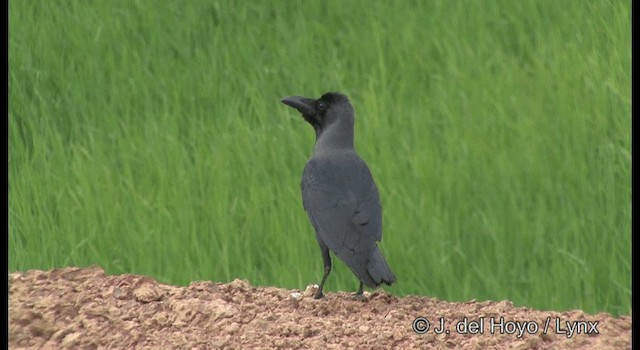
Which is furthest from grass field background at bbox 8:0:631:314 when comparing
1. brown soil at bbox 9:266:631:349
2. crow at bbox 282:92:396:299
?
crow at bbox 282:92:396:299

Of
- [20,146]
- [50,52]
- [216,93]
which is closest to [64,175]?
[20,146]

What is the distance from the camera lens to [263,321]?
5.34 m

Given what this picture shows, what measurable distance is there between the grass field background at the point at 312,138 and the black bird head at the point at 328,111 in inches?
19.3

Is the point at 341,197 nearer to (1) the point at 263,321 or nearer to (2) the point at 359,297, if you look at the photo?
(2) the point at 359,297

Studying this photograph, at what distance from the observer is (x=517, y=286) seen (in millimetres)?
5711

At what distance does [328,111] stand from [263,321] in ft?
3.83

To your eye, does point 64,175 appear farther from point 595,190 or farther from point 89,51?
point 595,190

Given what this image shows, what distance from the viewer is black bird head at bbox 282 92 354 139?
18.9ft

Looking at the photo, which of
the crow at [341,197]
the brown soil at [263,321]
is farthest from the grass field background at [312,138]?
the crow at [341,197]

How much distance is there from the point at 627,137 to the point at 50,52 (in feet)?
13.9

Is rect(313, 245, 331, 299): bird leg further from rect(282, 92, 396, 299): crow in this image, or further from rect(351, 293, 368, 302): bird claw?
rect(351, 293, 368, 302): bird claw

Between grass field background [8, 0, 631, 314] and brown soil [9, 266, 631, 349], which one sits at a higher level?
grass field background [8, 0, 631, 314]

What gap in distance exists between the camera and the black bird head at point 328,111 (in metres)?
5.77

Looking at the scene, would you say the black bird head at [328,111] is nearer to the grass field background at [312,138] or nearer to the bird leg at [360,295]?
the grass field background at [312,138]
